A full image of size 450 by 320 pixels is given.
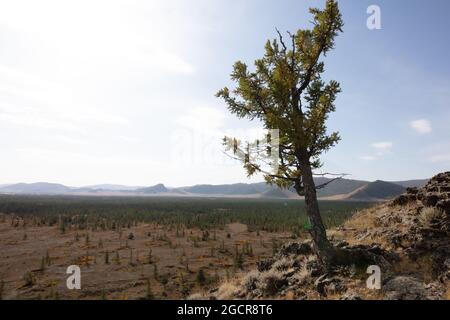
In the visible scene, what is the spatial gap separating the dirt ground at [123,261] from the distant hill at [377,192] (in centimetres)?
14191

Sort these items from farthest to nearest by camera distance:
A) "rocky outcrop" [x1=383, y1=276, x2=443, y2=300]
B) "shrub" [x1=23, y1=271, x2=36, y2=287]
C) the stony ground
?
"shrub" [x1=23, y1=271, x2=36, y2=287], the stony ground, "rocky outcrop" [x1=383, y1=276, x2=443, y2=300]

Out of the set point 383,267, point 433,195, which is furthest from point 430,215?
point 383,267

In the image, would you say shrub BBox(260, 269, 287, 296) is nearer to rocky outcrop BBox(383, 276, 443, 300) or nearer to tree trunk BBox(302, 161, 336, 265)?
tree trunk BBox(302, 161, 336, 265)

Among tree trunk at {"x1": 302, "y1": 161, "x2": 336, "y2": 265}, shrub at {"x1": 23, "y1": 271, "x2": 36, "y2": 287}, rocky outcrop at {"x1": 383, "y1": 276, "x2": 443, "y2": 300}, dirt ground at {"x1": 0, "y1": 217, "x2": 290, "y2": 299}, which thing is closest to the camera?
rocky outcrop at {"x1": 383, "y1": 276, "x2": 443, "y2": 300}

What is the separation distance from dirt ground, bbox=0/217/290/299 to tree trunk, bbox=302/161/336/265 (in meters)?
6.28

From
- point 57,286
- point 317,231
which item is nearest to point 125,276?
point 57,286

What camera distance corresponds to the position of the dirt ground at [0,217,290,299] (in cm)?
→ 1530

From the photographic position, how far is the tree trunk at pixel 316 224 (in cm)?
1142

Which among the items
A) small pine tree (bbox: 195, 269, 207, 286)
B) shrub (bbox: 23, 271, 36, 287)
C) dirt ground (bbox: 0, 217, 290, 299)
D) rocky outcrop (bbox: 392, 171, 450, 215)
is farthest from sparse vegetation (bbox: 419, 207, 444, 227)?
shrub (bbox: 23, 271, 36, 287)

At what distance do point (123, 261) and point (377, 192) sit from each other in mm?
165663

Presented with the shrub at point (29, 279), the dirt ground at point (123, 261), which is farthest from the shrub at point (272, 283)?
the shrub at point (29, 279)

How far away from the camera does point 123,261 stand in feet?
68.2

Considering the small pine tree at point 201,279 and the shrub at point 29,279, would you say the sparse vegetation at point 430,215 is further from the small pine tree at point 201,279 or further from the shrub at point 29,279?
the shrub at point 29,279

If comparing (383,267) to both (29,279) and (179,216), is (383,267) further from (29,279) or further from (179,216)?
(179,216)
